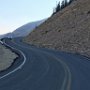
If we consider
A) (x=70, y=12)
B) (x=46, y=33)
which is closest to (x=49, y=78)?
(x=46, y=33)

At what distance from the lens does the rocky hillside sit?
55775mm

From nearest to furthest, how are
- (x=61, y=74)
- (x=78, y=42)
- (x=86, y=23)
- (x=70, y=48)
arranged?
(x=61, y=74), (x=70, y=48), (x=78, y=42), (x=86, y=23)

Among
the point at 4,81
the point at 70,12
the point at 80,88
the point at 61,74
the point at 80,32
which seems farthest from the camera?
the point at 70,12

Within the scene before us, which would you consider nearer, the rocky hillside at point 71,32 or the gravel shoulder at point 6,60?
the gravel shoulder at point 6,60

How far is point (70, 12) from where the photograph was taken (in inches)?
3442

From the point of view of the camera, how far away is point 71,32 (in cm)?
6800

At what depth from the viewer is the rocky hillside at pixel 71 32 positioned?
183 ft

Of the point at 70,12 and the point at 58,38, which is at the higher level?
the point at 70,12

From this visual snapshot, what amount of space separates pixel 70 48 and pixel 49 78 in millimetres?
33943

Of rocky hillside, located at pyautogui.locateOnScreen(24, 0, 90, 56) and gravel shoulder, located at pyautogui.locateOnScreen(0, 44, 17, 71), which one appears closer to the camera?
gravel shoulder, located at pyautogui.locateOnScreen(0, 44, 17, 71)

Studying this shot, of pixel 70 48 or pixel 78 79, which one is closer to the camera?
pixel 78 79

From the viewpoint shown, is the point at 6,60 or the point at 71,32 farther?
the point at 71,32

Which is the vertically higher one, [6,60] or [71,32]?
[71,32]

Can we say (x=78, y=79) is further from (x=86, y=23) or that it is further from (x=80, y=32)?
(x=86, y=23)
